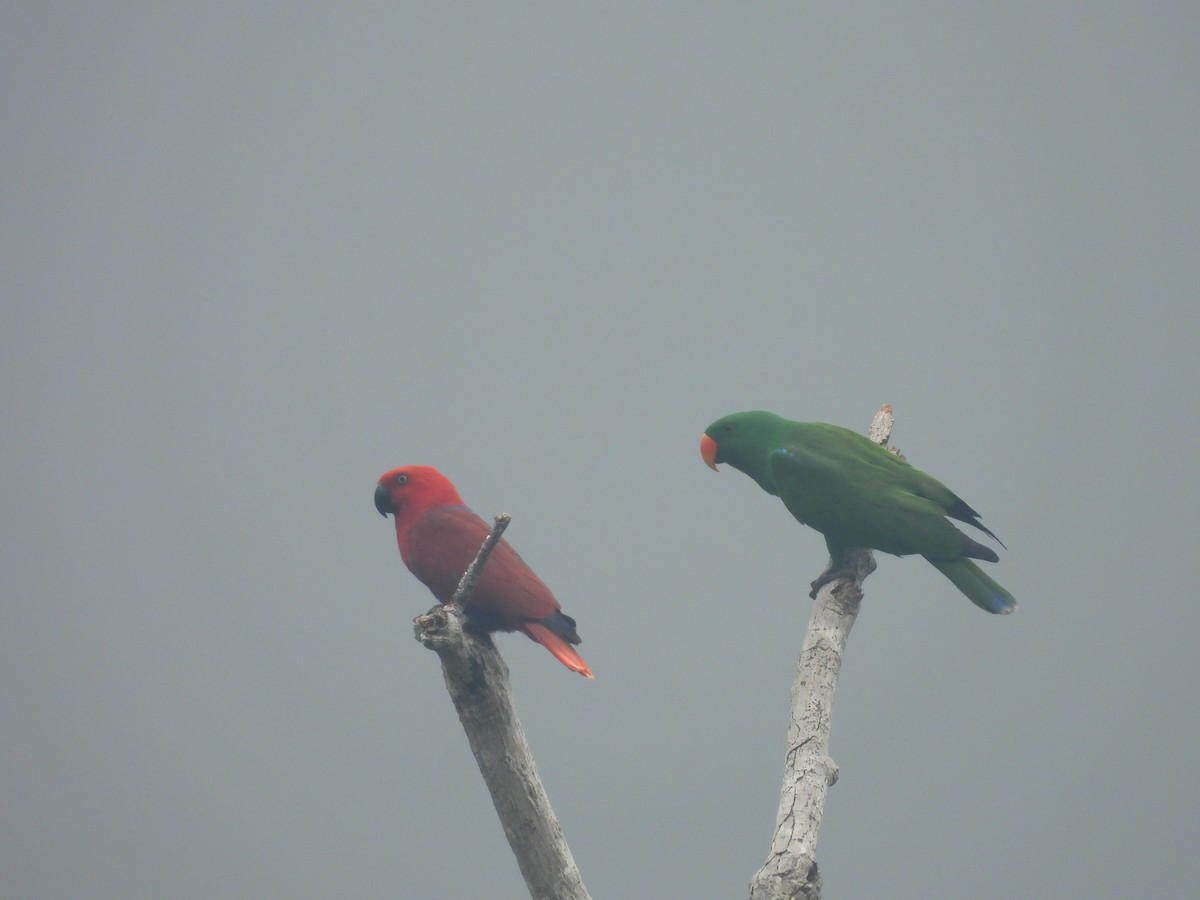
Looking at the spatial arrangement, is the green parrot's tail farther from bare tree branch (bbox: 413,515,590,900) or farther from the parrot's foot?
bare tree branch (bbox: 413,515,590,900)

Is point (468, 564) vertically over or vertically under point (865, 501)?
under

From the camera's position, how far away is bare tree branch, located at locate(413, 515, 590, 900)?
2891 millimetres

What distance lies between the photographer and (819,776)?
9.85 ft

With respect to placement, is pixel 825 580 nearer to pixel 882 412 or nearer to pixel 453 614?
pixel 882 412

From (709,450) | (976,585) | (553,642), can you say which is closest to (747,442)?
(709,450)

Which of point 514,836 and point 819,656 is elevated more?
point 819,656

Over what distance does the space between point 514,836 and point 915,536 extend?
7.07 ft

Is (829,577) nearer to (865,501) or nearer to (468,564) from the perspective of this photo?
(865,501)

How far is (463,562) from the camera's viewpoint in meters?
3.94

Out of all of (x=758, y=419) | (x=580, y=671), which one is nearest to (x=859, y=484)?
(x=758, y=419)

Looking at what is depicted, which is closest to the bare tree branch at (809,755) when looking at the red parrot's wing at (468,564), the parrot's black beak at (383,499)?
the red parrot's wing at (468,564)

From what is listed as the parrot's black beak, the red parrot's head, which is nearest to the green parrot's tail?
the red parrot's head

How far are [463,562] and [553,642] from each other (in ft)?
1.65

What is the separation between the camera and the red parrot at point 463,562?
143 inches
